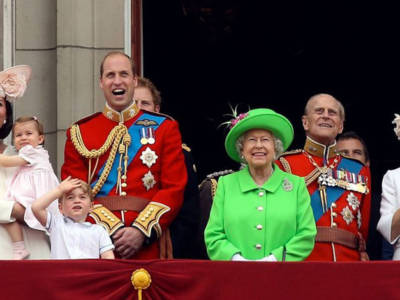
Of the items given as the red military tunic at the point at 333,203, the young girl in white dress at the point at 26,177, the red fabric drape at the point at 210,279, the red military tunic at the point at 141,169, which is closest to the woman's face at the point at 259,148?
the red military tunic at the point at 141,169

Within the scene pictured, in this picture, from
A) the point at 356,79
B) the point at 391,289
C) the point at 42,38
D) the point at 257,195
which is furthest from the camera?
the point at 356,79

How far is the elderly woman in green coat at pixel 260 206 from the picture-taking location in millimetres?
7070

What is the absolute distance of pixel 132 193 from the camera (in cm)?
743

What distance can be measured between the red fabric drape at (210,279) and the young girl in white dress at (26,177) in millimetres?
530

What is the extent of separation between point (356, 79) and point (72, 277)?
278 inches

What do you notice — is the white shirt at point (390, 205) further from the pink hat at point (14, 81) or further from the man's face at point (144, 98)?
the pink hat at point (14, 81)

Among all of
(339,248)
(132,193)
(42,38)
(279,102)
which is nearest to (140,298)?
(132,193)

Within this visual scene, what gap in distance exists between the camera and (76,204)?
7090 mm

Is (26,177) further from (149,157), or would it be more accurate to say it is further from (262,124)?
(262,124)

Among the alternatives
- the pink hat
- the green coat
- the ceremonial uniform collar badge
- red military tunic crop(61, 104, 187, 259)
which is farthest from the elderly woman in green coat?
the pink hat

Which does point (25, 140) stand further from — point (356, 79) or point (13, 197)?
point (356, 79)

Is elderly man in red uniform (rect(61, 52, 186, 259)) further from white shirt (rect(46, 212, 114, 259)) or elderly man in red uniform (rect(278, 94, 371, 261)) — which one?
elderly man in red uniform (rect(278, 94, 371, 261))

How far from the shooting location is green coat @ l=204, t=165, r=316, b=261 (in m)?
7.05

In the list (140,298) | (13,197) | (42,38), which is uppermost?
(42,38)
